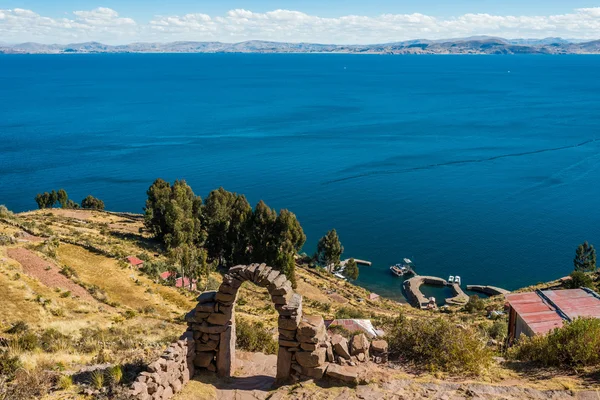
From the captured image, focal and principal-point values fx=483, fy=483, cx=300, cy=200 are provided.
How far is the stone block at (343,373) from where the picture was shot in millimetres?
15516

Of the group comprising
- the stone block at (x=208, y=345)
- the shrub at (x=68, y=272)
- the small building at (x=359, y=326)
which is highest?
the stone block at (x=208, y=345)

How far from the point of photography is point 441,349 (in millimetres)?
17000

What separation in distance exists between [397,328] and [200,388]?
7837 millimetres

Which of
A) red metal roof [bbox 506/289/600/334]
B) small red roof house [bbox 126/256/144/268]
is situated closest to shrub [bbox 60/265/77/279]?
small red roof house [bbox 126/256/144/268]

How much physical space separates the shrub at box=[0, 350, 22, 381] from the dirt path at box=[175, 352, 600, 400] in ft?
17.9

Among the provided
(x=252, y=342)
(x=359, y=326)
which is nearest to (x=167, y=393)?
(x=252, y=342)

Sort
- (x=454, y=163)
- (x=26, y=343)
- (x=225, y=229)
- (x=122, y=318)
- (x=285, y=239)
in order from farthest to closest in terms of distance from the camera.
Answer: (x=454, y=163) < (x=225, y=229) < (x=285, y=239) < (x=122, y=318) < (x=26, y=343)

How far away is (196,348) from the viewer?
671 inches

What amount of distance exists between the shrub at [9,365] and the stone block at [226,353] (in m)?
6.53

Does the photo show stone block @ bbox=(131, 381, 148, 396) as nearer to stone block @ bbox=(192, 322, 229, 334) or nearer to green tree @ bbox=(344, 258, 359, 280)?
stone block @ bbox=(192, 322, 229, 334)

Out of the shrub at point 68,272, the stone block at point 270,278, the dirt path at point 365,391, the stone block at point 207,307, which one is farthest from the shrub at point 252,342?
the shrub at point 68,272

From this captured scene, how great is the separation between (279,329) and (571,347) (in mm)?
9886

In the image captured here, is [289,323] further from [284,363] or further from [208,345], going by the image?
[208,345]

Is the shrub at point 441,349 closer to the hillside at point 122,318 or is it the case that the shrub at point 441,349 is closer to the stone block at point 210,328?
the hillside at point 122,318
